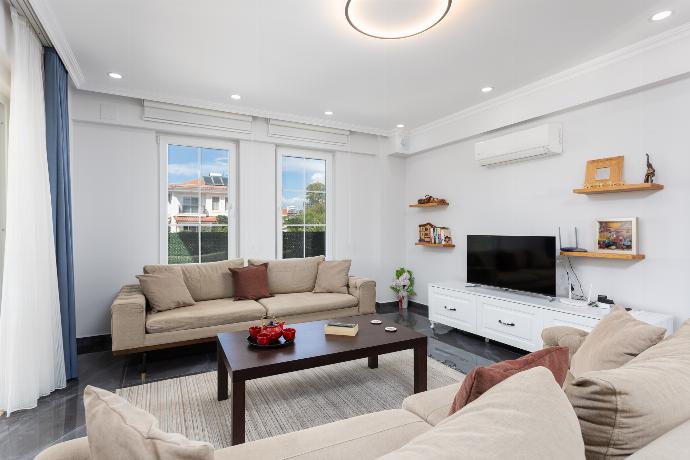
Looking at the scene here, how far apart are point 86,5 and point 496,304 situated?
4.08 meters

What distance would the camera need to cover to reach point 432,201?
490 cm

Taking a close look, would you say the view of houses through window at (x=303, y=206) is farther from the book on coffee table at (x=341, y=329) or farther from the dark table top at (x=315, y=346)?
the book on coffee table at (x=341, y=329)

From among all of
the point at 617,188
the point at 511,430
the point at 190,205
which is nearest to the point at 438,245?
the point at 617,188

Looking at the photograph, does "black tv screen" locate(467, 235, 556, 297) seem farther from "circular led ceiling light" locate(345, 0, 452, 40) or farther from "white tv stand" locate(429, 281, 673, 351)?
"circular led ceiling light" locate(345, 0, 452, 40)

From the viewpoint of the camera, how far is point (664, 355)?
118 cm

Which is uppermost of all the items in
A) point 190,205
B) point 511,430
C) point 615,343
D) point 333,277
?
point 190,205

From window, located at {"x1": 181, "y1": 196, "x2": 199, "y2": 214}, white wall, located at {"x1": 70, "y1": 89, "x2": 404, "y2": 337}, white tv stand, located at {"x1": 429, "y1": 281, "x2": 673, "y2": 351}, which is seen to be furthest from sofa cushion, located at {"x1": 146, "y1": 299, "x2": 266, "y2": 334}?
white tv stand, located at {"x1": 429, "y1": 281, "x2": 673, "y2": 351}

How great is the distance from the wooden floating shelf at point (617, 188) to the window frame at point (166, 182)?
3696 mm

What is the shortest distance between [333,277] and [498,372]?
3.37 metres

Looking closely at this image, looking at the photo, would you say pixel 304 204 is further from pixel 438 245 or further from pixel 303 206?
pixel 438 245

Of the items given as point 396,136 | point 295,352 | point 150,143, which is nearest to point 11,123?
point 150,143

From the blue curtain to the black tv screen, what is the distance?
3.87 m

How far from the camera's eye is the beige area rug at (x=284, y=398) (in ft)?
7.39

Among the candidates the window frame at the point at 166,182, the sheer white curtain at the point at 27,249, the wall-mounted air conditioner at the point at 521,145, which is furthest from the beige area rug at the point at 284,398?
the wall-mounted air conditioner at the point at 521,145
